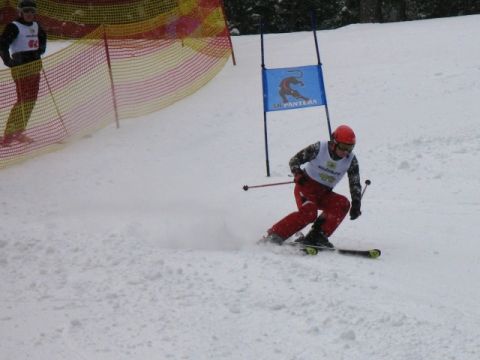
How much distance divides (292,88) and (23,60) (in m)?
4.10

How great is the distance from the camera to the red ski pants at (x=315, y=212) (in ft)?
21.3

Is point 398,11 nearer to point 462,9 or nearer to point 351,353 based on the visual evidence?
point 462,9

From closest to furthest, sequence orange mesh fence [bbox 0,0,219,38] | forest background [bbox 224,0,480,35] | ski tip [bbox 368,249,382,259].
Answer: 1. ski tip [bbox 368,249,382,259]
2. orange mesh fence [bbox 0,0,219,38]
3. forest background [bbox 224,0,480,35]

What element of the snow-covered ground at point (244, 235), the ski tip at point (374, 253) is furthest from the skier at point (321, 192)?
the ski tip at point (374, 253)

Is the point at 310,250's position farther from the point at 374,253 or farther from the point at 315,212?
the point at 374,253

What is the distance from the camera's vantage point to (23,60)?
1038 centimetres

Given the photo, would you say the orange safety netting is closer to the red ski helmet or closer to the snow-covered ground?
the snow-covered ground

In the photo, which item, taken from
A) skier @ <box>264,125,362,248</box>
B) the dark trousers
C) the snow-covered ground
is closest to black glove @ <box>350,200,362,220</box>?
skier @ <box>264,125,362,248</box>

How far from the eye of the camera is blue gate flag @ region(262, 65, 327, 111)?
9.19 meters

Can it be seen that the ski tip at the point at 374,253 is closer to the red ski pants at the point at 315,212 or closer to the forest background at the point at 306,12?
the red ski pants at the point at 315,212

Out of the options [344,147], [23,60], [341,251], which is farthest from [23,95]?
[341,251]

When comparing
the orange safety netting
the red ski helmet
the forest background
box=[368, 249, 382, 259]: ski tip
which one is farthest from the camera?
the forest background

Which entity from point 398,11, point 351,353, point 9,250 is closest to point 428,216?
point 351,353

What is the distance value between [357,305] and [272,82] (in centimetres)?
472
